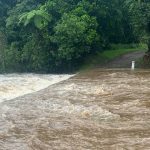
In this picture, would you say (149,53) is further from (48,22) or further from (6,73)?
(6,73)

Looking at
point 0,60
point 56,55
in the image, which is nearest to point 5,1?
point 0,60

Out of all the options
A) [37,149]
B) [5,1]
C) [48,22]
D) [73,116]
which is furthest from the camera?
[5,1]

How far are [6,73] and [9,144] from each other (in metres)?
16.4

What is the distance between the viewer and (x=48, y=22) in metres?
24.0

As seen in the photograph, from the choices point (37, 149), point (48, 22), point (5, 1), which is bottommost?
point (37, 149)

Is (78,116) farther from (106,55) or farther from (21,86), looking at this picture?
(106,55)

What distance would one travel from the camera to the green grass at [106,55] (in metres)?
24.3

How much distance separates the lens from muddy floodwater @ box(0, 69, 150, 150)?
8492mm

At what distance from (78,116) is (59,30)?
12393 mm

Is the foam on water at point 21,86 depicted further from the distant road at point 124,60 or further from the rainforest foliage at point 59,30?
the distant road at point 124,60

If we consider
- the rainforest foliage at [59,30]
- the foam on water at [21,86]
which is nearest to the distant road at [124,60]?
the rainforest foliage at [59,30]

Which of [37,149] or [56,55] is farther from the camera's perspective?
[56,55]

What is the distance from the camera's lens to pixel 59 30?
22688mm

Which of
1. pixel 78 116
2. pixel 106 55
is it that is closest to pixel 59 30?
pixel 106 55
